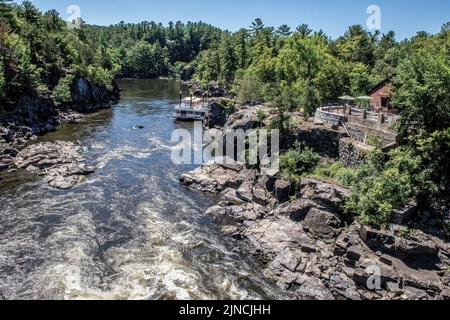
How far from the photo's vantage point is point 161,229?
34.3m

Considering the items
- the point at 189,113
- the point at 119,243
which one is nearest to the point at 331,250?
the point at 119,243

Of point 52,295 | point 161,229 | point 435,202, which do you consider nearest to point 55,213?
point 161,229

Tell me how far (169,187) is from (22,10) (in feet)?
261

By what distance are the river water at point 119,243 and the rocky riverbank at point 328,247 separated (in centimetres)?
204

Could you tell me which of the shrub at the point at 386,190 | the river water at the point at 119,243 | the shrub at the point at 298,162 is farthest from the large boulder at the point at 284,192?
the river water at the point at 119,243

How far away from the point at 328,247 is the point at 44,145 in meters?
43.0

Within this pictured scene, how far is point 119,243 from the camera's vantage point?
31.6m

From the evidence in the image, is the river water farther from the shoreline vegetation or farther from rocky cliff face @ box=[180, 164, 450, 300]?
the shoreline vegetation

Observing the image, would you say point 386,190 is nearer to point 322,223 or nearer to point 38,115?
point 322,223

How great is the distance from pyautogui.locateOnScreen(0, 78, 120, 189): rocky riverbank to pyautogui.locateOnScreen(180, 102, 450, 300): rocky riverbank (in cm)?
1969

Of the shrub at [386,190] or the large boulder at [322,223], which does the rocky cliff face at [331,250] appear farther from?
the shrub at [386,190]

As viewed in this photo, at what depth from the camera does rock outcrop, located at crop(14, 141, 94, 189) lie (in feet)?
143

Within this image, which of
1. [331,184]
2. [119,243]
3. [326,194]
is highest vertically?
[331,184]
